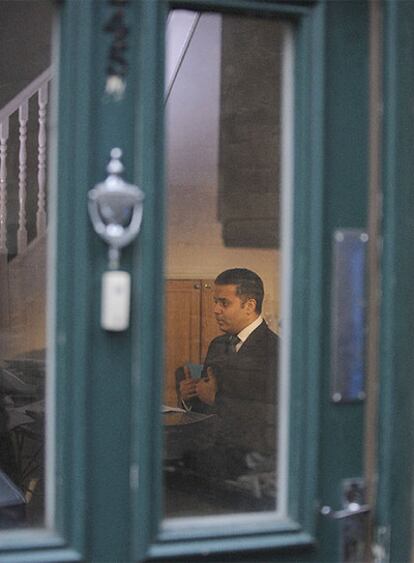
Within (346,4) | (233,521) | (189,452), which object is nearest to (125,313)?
(233,521)

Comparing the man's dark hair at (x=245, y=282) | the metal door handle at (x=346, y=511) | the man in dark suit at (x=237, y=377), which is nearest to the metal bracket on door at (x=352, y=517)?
the metal door handle at (x=346, y=511)

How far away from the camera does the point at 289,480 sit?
2.39 metres

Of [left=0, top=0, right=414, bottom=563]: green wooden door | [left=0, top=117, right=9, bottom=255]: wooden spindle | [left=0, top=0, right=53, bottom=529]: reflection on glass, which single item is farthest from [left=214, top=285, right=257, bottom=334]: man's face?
[left=0, top=117, right=9, bottom=255]: wooden spindle

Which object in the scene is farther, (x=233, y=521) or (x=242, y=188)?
(x=242, y=188)

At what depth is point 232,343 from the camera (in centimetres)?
396

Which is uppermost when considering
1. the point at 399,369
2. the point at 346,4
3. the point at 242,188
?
the point at 346,4

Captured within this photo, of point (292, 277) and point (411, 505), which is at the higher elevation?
point (292, 277)

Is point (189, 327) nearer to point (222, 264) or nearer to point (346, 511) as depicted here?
point (222, 264)

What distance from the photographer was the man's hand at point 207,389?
13.0 ft

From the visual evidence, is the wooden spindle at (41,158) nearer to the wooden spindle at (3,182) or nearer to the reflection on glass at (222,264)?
the wooden spindle at (3,182)

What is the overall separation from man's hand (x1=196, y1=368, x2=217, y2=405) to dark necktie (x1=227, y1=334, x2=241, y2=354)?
5.6 inches

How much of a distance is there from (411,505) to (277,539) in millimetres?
396

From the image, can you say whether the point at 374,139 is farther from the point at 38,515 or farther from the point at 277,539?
the point at 38,515

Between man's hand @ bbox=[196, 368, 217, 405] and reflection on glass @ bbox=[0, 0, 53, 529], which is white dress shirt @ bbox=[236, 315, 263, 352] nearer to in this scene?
man's hand @ bbox=[196, 368, 217, 405]
